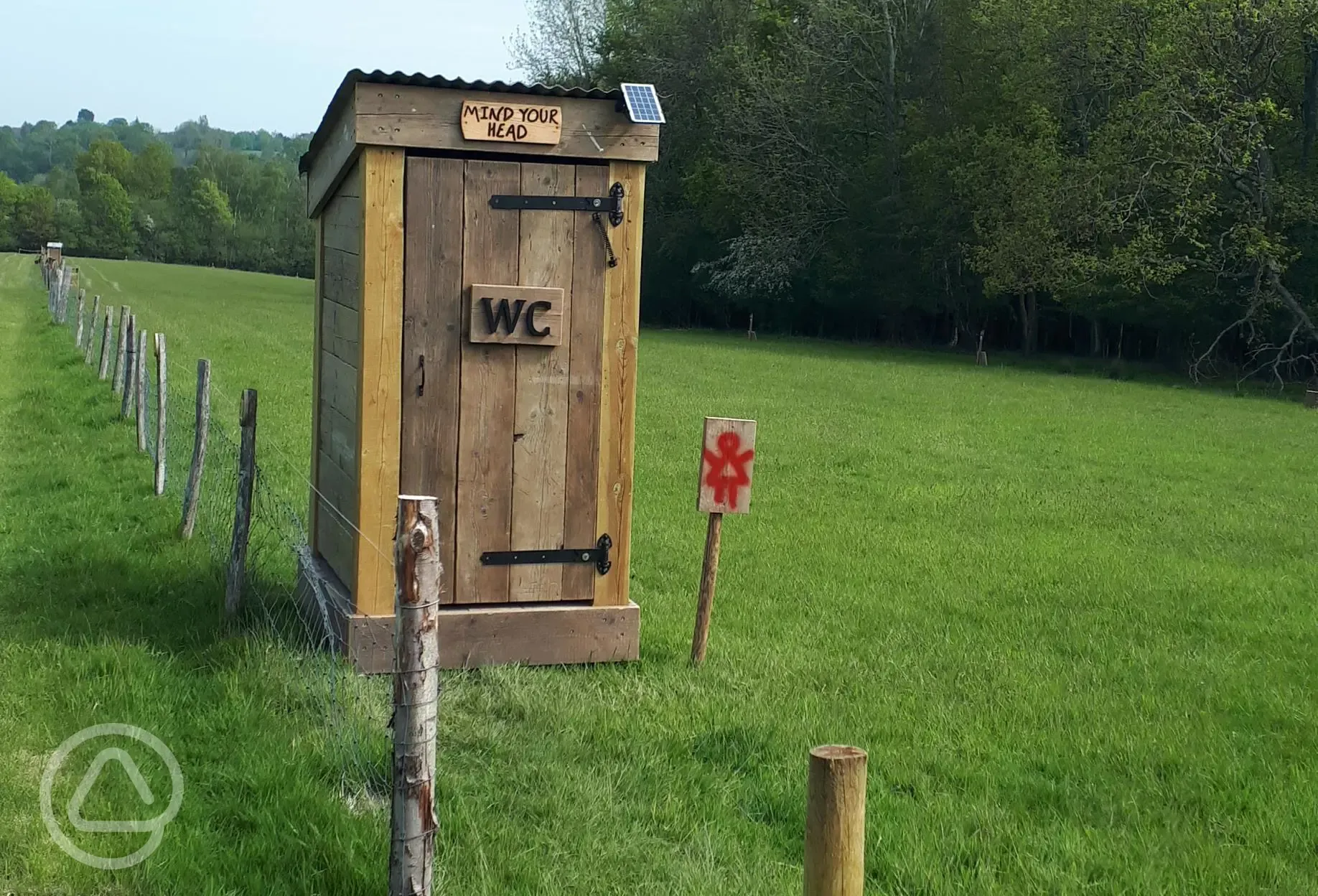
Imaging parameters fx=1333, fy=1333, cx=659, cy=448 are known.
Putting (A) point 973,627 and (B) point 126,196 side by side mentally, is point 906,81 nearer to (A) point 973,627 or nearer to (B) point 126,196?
(A) point 973,627

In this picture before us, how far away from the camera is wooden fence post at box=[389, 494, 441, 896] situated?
3711mm

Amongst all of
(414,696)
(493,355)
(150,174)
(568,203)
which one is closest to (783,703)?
(493,355)

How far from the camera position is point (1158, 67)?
33.0 metres

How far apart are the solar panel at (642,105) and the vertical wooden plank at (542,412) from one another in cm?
40

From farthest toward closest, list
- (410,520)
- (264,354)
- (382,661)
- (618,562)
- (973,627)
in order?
(264,354) < (973,627) < (618,562) < (382,661) < (410,520)

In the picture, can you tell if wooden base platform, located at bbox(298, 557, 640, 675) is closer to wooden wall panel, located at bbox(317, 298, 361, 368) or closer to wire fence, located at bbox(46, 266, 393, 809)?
wire fence, located at bbox(46, 266, 393, 809)

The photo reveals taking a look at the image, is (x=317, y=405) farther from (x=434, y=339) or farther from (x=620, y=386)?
(x=620, y=386)

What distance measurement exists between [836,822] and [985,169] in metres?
40.5

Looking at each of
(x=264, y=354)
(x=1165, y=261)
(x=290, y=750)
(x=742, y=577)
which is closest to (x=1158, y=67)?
(x=1165, y=261)

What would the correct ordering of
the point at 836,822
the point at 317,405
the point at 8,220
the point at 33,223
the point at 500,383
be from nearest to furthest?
1. the point at 836,822
2. the point at 500,383
3. the point at 317,405
4. the point at 8,220
5. the point at 33,223

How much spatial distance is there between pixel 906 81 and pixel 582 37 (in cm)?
1993

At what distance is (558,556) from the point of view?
671 cm

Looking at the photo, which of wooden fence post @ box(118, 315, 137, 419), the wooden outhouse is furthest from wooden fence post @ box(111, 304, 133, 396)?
the wooden outhouse

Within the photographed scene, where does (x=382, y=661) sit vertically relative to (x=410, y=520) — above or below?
below
